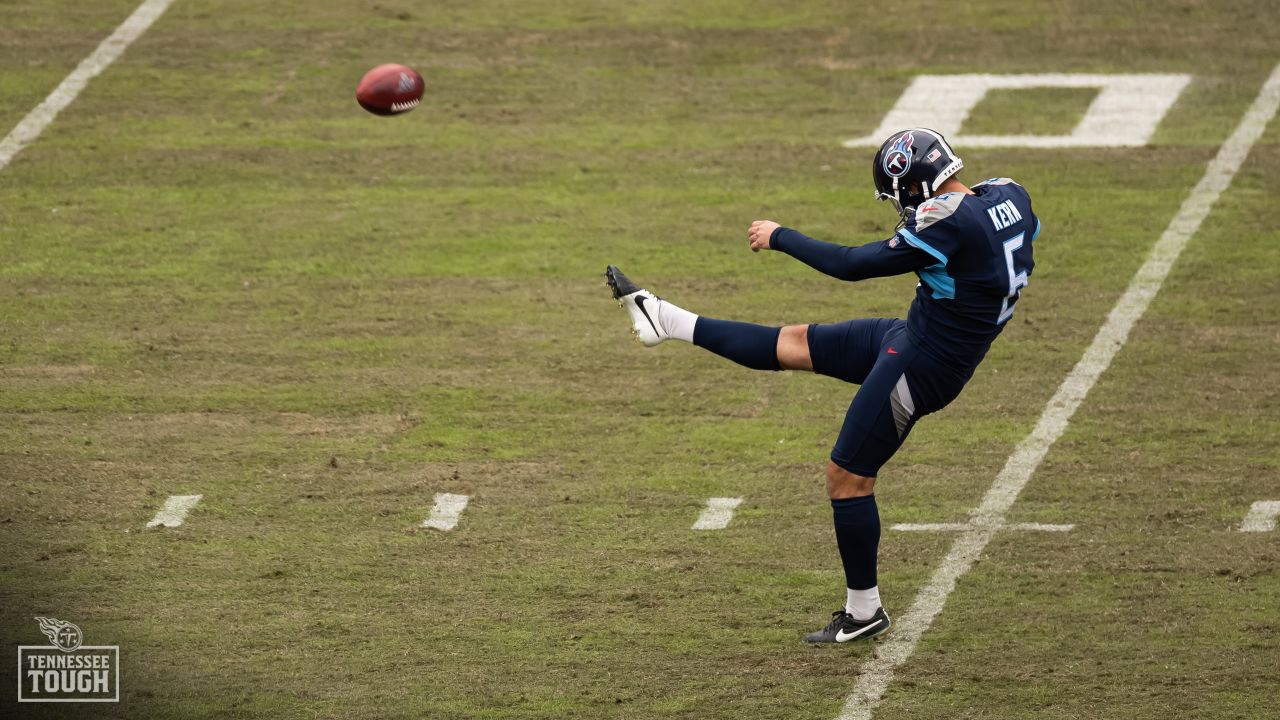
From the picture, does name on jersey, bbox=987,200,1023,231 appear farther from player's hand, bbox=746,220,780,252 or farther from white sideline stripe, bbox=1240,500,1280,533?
white sideline stripe, bbox=1240,500,1280,533

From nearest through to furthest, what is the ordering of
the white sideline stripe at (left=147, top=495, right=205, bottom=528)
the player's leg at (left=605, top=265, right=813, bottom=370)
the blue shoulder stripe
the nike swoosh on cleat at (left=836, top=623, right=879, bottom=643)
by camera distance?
the blue shoulder stripe, the nike swoosh on cleat at (left=836, top=623, right=879, bottom=643), the player's leg at (left=605, top=265, right=813, bottom=370), the white sideline stripe at (left=147, top=495, right=205, bottom=528)

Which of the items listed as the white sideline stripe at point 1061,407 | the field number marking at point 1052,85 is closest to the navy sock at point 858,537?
the white sideline stripe at point 1061,407

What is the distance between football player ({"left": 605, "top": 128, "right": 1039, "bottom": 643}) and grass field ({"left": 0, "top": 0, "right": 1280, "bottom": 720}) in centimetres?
56

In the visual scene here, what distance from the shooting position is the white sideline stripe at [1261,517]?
27.2 ft

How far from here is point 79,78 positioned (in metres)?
14.6

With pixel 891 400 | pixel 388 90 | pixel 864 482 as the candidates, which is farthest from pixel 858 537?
pixel 388 90

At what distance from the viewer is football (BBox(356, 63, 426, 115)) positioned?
33.7 feet

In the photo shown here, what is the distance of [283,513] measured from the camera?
8.62m

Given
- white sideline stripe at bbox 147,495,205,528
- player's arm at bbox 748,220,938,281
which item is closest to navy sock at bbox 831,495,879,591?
player's arm at bbox 748,220,938,281

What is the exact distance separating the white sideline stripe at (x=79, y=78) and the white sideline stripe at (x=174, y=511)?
561cm

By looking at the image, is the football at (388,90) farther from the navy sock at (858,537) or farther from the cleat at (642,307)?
the navy sock at (858,537)

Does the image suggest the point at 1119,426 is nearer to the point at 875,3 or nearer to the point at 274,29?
the point at 875,3

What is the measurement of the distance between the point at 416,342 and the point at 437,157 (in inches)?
117

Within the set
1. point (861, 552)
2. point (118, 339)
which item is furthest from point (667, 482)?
point (118, 339)
